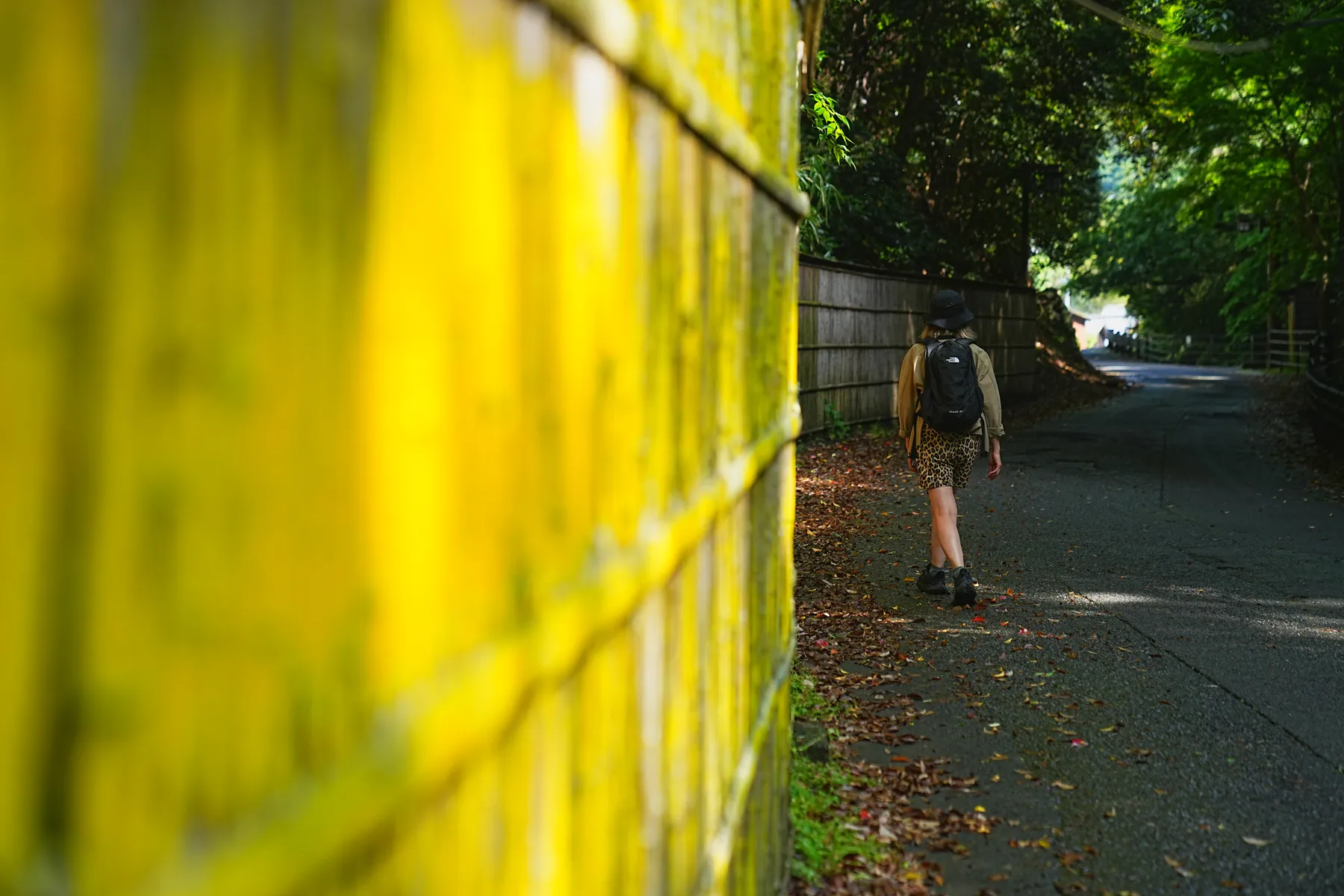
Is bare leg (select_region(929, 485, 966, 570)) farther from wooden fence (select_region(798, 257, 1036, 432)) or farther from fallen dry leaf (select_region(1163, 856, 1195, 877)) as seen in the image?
wooden fence (select_region(798, 257, 1036, 432))

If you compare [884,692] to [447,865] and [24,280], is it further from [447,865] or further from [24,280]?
[24,280]

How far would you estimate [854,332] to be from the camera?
1680cm

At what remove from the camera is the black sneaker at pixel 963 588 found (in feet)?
23.8

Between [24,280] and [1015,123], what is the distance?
2465 cm

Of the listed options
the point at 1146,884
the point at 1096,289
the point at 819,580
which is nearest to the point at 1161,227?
the point at 1096,289

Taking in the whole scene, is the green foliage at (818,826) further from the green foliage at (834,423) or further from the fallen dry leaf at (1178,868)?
the green foliage at (834,423)

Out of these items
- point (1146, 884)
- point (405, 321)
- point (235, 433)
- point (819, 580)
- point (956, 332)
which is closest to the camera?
point (235, 433)

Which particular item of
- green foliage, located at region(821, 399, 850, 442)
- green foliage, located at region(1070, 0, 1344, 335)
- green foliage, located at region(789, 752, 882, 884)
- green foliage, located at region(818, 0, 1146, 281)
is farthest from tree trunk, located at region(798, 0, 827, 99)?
green foliage, located at region(818, 0, 1146, 281)

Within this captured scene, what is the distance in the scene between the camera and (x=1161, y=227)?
48.7m

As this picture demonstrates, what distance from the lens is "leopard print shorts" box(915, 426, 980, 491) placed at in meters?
7.42

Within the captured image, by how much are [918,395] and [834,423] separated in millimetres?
8466

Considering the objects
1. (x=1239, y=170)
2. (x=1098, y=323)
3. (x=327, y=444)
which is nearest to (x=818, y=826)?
(x=327, y=444)

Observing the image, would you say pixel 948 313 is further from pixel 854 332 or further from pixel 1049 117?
pixel 1049 117

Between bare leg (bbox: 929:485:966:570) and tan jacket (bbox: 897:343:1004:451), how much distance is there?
1.14 ft
